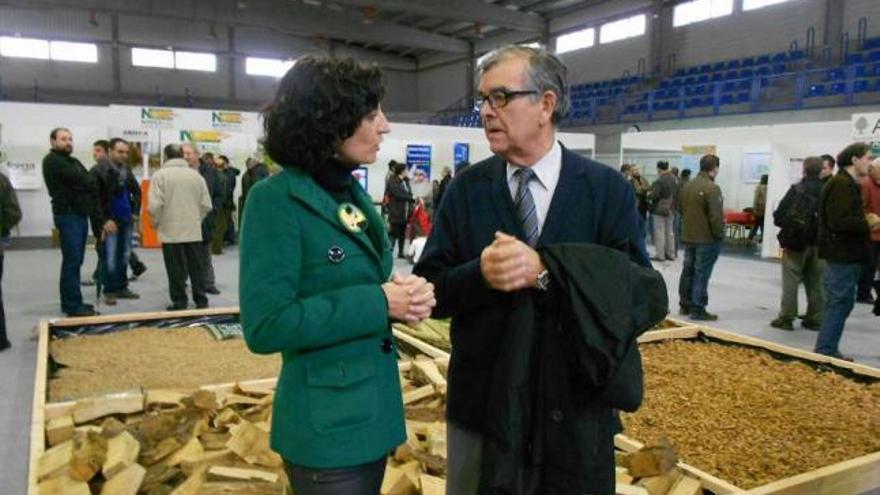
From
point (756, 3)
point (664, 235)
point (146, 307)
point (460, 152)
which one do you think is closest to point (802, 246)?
point (664, 235)

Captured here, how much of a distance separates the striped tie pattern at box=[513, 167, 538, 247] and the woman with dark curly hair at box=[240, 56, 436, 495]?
1.02 ft

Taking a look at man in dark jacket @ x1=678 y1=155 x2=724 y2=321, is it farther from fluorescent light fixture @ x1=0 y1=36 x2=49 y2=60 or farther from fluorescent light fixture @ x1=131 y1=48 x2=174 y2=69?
fluorescent light fixture @ x1=0 y1=36 x2=49 y2=60

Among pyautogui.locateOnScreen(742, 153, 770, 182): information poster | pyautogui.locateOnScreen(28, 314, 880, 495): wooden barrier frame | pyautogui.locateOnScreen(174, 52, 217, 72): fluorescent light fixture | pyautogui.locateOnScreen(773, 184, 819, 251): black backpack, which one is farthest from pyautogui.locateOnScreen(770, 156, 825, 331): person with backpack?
pyautogui.locateOnScreen(174, 52, 217, 72): fluorescent light fixture

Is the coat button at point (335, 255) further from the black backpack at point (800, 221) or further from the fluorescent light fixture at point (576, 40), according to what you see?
the fluorescent light fixture at point (576, 40)

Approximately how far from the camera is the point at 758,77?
13.6m

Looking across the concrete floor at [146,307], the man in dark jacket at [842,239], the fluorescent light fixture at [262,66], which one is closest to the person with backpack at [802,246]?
the concrete floor at [146,307]

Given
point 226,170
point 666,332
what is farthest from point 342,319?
point 226,170

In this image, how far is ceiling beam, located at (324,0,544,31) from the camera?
17.1 metres

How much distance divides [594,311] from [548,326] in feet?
0.42

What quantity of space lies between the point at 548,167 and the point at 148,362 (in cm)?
382

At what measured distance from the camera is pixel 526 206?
1600 mm

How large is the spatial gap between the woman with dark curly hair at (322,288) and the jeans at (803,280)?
567 cm

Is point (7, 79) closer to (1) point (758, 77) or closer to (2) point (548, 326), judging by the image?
(1) point (758, 77)

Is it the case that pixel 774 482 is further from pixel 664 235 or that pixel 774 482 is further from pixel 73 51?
pixel 73 51
